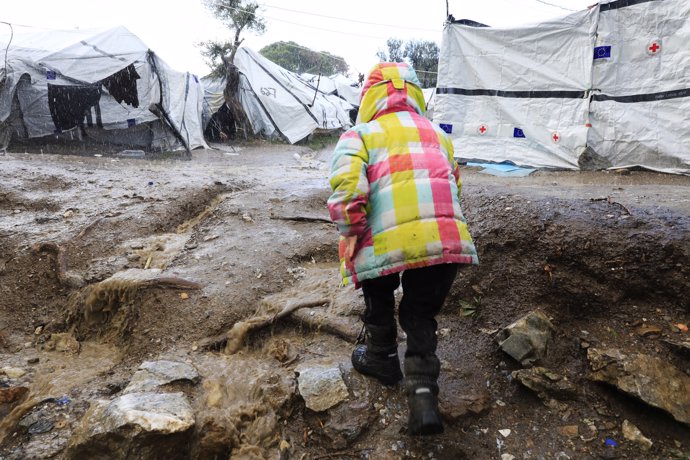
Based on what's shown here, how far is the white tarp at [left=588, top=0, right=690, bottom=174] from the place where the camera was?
566cm

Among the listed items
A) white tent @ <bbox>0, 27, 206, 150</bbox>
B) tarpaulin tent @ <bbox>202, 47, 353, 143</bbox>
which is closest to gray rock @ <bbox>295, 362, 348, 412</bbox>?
white tent @ <bbox>0, 27, 206, 150</bbox>

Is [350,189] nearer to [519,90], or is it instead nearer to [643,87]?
[643,87]

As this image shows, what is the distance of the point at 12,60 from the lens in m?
9.25

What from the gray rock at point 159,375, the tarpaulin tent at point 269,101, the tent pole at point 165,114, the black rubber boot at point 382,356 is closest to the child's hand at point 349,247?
the black rubber boot at point 382,356

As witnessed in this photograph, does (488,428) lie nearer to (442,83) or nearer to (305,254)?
(305,254)

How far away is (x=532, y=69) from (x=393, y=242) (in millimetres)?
6404

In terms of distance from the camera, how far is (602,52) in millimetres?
6219

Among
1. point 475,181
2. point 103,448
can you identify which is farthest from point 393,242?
point 475,181

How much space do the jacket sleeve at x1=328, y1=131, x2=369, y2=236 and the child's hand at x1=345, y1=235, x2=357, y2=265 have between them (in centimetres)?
4

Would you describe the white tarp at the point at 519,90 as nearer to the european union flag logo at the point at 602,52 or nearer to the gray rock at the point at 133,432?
the european union flag logo at the point at 602,52

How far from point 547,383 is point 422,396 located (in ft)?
2.22

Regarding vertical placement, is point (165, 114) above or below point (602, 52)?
below

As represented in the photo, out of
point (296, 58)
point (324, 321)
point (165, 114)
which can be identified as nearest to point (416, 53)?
point (296, 58)

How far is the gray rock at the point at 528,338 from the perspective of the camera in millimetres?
2150
